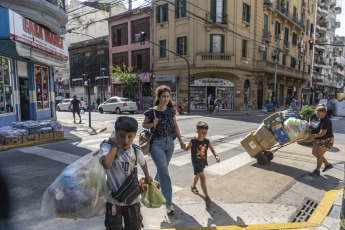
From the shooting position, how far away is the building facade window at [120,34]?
2847cm

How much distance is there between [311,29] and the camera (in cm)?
4116

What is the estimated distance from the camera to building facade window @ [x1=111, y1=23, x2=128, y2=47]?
28.5 m

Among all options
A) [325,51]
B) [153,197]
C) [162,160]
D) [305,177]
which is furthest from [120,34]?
[325,51]

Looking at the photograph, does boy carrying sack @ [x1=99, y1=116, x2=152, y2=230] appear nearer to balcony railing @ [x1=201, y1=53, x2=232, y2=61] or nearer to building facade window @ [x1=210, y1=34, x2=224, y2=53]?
balcony railing @ [x1=201, y1=53, x2=232, y2=61]

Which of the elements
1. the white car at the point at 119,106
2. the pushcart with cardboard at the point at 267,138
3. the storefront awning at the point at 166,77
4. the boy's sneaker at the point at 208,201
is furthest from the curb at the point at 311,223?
the storefront awning at the point at 166,77

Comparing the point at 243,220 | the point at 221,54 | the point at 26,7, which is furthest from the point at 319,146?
the point at 221,54

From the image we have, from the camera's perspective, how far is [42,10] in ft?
37.0

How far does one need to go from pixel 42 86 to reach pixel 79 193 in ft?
44.5

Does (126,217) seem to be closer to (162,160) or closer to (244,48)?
(162,160)

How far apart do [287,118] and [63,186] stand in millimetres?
4781

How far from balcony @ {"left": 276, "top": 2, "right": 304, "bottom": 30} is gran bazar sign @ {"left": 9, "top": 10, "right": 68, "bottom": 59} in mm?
26034

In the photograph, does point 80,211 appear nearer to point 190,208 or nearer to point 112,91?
point 190,208

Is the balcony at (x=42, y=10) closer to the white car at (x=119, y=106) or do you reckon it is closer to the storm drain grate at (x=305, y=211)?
the white car at (x=119, y=106)

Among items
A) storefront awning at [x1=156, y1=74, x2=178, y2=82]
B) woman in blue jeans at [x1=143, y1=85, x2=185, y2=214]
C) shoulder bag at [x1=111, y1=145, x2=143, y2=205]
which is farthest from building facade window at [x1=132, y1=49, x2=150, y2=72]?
shoulder bag at [x1=111, y1=145, x2=143, y2=205]
